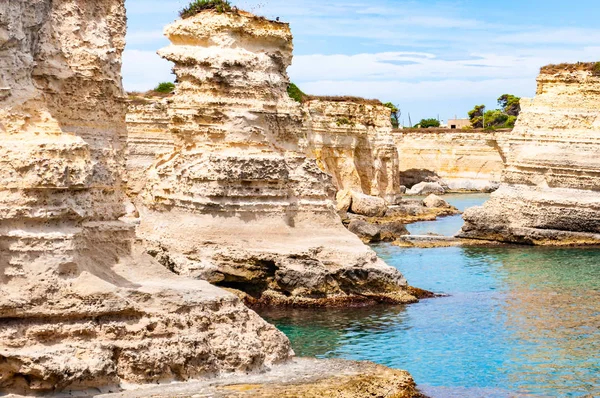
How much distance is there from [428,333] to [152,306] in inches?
252

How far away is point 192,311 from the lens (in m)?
11.0

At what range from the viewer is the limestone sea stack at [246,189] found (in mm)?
18094

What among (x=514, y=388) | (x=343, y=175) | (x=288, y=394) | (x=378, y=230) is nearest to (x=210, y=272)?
(x=514, y=388)

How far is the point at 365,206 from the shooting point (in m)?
38.0

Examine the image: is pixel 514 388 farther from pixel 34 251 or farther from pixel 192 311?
pixel 34 251

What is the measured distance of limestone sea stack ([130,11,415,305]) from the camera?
18.1 metres

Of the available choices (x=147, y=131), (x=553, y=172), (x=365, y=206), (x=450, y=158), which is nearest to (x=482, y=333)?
(x=553, y=172)

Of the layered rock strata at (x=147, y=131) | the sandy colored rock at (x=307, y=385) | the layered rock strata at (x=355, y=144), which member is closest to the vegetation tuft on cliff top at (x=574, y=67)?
the layered rock strata at (x=147, y=131)

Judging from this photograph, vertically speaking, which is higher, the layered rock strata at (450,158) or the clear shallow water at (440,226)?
the layered rock strata at (450,158)

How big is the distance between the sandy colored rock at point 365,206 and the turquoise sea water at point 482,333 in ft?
45.5

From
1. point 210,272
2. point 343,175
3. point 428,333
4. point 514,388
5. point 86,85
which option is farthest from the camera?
point 343,175

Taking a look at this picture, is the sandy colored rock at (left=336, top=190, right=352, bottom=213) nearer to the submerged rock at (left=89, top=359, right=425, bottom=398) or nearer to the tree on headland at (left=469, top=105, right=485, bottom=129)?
the submerged rock at (left=89, top=359, right=425, bottom=398)

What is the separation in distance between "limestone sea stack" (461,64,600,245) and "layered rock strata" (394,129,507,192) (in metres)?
30.1

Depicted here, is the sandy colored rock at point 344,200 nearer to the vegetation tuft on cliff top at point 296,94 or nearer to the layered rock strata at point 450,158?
the vegetation tuft on cliff top at point 296,94
